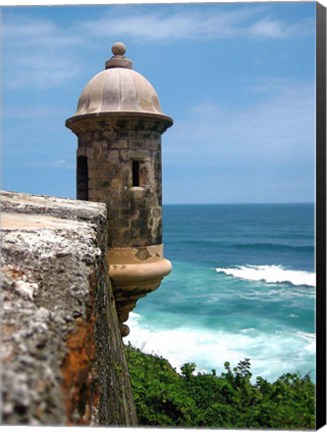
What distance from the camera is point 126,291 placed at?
623cm

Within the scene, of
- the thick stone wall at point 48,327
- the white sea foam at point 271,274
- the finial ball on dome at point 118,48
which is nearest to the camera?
the thick stone wall at point 48,327

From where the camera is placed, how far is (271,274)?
3412cm

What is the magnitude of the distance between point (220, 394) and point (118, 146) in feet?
18.5

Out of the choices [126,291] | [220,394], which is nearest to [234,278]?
[220,394]

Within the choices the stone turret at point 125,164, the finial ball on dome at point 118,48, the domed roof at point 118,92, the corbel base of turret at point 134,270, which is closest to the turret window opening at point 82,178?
the stone turret at point 125,164

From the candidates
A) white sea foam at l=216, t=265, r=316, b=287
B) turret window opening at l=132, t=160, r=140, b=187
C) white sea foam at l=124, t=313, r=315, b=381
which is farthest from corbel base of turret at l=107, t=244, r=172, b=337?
white sea foam at l=216, t=265, r=316, b=287

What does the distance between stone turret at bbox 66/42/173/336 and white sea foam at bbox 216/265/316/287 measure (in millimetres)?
24257

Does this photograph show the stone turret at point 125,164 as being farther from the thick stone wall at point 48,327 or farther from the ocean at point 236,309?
the ocean at point 236,309

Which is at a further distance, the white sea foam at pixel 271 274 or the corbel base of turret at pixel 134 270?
the white sea foam at pixel 271 274

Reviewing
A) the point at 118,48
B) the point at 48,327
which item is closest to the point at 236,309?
the point at 118,48

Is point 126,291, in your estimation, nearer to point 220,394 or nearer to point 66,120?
point 66,120

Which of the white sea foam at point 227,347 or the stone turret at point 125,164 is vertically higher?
the stone turret at point 125,164

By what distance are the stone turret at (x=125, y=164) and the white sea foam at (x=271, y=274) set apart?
24.3 meters

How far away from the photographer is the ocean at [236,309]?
17.6 meters
